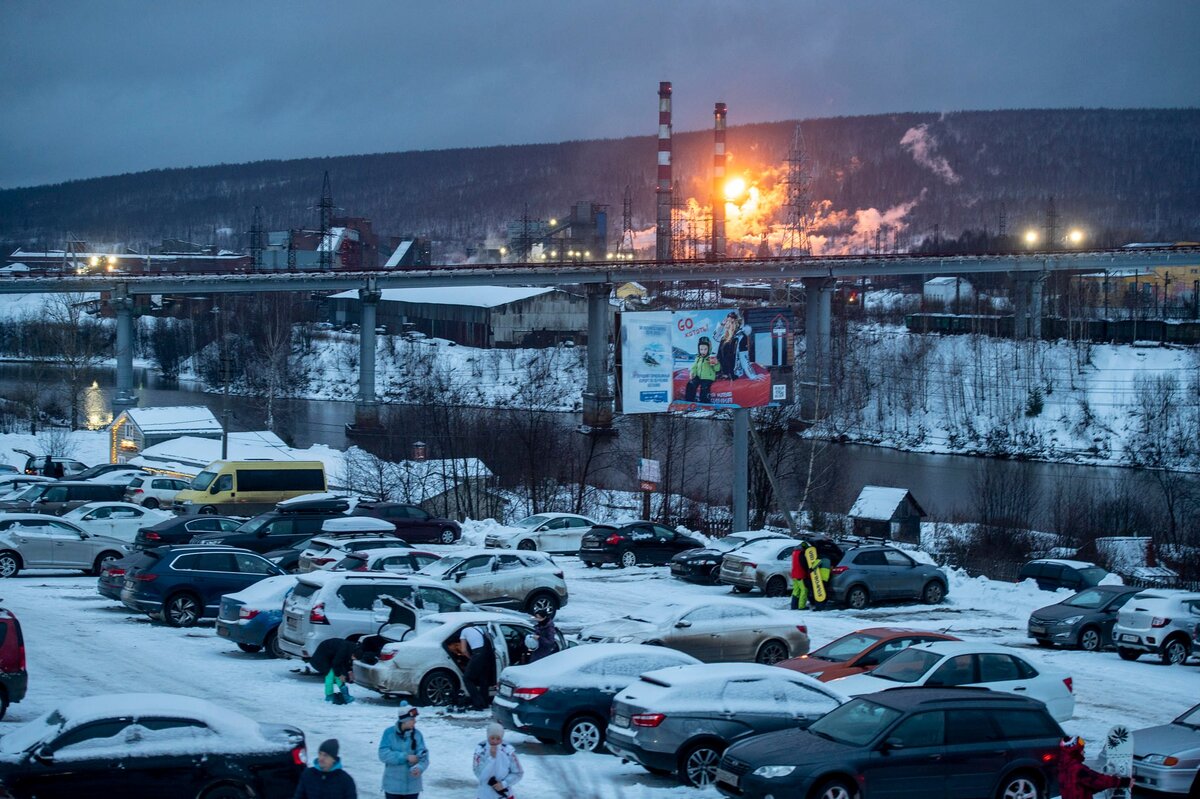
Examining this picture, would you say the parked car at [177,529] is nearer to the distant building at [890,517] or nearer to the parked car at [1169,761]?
the parked car at [1169,761]

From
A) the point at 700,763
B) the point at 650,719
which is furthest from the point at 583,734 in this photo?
the point at 700,763

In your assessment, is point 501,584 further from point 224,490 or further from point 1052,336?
point 1052,336

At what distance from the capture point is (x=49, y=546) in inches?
1008

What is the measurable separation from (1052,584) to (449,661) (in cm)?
1890

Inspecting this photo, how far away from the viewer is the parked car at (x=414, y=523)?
3347cm

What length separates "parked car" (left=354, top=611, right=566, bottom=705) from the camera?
14781 mm

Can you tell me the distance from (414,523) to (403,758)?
79.7ft

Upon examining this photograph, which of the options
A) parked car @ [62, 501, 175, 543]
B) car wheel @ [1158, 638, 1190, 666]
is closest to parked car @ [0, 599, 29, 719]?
parked car @ [62, 501, 175, 543]

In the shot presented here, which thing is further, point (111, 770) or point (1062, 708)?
point (1062, 708)

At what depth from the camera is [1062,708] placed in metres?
14.7

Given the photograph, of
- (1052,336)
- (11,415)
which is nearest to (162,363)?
(11,415)

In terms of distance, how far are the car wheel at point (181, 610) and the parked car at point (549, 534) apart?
42.2 feet

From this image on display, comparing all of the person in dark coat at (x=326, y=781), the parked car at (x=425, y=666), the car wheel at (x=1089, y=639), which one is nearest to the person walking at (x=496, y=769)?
the person in dark coat at (x=326, y=781)

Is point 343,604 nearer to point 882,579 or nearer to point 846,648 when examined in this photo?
point 846,648
